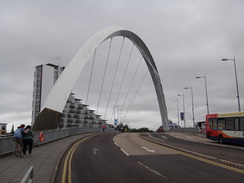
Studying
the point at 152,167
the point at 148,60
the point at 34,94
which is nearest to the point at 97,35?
the point at 148,60

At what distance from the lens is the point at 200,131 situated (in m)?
44.2

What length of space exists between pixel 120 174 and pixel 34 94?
14815 centimetres

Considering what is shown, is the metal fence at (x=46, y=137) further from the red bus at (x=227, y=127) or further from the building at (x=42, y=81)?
the building at (x=42, y=81)

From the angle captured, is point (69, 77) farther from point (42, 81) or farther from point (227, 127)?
point (42, 81)

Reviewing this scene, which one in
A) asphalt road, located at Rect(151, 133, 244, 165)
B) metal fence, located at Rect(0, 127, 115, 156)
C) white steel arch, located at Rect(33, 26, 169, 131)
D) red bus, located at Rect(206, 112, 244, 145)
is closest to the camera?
metal fence, located at Rect(0, 127, 115, 156)

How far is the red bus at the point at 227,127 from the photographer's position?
75.4 ft

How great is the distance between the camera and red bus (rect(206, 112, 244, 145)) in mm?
22984

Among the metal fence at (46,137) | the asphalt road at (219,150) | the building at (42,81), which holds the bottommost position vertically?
the asphalt road at (219,150)

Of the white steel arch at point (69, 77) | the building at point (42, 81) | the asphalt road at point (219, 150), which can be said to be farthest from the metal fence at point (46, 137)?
the building at point (42, 81)

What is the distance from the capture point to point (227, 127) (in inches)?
974

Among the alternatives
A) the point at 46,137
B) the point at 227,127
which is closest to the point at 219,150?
the point at 227,127

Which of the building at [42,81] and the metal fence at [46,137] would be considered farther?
the building at [42,81]

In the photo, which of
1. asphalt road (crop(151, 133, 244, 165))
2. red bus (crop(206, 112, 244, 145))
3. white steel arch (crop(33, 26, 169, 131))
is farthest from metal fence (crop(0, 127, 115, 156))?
red bus (crop(206, 112, 244, 145))

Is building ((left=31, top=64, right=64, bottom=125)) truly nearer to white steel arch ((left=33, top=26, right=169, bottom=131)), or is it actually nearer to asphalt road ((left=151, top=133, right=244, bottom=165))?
white steel arch ((left=33, top=26, right=169, bottom=131))
